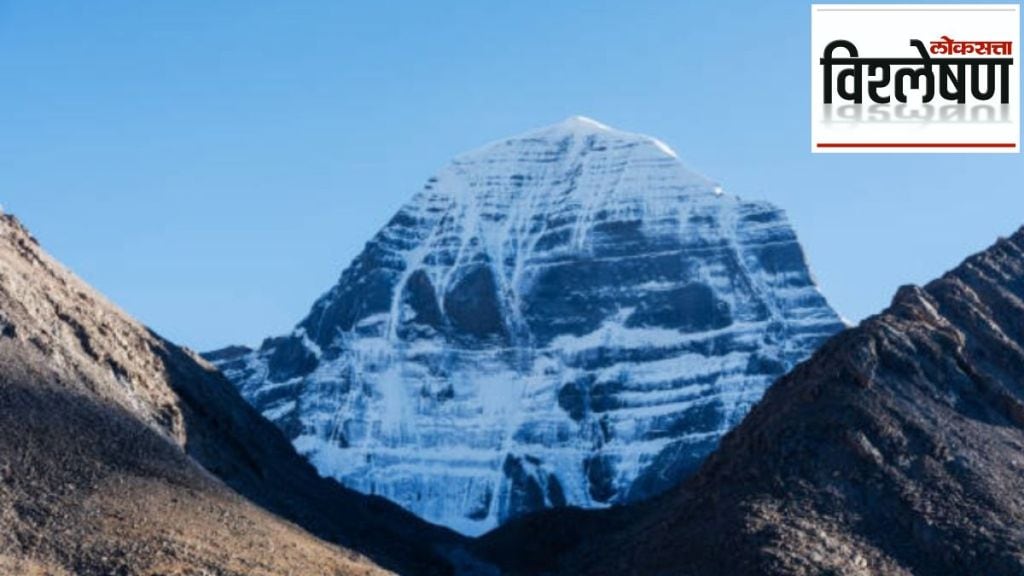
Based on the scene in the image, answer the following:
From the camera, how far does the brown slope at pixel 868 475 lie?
137m

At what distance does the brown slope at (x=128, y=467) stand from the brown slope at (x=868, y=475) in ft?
52.9

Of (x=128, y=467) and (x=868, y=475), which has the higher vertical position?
(x=128, y=467)

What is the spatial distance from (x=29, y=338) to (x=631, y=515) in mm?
42150

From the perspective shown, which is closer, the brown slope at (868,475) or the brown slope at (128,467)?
the brown slope at (128,467)

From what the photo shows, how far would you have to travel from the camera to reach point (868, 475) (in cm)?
14438

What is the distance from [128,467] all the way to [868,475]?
38.0 m

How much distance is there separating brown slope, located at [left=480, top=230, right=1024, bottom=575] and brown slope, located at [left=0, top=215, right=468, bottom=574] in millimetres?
16121

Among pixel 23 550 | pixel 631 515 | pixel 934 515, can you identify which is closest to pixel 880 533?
pixel 934 515

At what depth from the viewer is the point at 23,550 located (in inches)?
4803

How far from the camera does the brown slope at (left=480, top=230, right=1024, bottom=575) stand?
137 metres

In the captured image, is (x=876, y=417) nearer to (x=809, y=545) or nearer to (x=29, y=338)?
(x=809, y=545)

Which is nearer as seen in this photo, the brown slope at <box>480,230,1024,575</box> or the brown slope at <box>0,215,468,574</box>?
the brown slope at <box>0,215,468,574</box>

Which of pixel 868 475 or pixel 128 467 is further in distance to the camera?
pixel 868 475

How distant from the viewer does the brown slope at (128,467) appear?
125 metres
